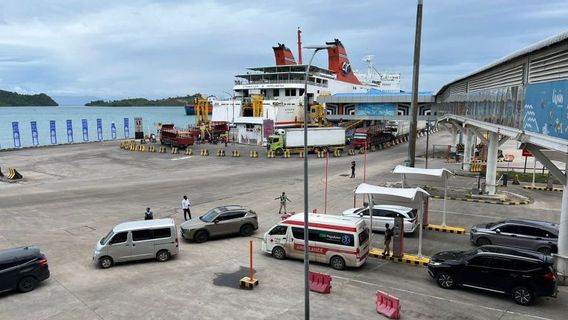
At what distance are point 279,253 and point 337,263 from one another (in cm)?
250

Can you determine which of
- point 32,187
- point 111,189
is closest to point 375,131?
point 111,189

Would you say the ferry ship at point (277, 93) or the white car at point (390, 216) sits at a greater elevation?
the ferry ship at point (277, 93)

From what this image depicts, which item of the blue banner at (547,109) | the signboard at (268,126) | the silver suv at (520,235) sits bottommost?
the silver suv at (520,235)

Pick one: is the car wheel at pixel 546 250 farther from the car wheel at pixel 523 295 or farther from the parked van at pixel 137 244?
the parked van at pixel 137 244

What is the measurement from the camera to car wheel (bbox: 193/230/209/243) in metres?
19.3

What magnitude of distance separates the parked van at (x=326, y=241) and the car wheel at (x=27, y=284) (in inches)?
324

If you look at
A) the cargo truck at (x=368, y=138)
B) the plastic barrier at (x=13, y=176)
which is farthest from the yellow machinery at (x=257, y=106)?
the plastic barrier at (x=13, y=176)

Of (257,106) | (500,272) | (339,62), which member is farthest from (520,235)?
(339,62)

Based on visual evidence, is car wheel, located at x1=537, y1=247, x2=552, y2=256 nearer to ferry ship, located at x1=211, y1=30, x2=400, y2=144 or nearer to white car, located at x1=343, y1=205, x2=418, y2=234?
white car, located at x1=343, y1=205, x2=418, y2=234

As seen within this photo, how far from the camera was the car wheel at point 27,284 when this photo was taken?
1390cm

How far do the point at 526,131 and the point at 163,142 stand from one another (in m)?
51.7

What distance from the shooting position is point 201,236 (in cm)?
1936

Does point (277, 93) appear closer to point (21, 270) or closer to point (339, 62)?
point (339, 62)

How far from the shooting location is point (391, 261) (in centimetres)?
1678
